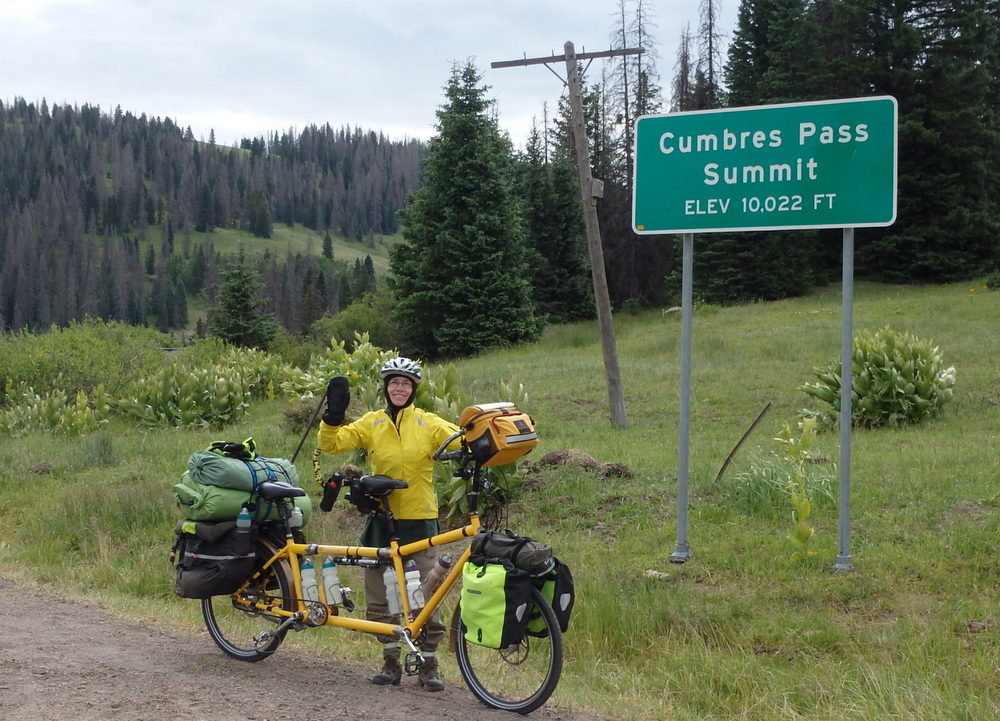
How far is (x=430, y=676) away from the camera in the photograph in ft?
17.3

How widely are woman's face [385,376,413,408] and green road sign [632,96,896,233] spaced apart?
2.95m

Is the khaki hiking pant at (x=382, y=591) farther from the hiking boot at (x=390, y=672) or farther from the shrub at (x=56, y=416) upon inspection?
the shrub at (x=56, y=416)

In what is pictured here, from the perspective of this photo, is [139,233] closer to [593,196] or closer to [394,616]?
[593,196]

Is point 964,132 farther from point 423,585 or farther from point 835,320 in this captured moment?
point 423,585

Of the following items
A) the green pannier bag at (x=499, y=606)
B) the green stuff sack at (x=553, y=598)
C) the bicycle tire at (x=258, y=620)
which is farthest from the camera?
the bicycle tire at (x=258, y=620)

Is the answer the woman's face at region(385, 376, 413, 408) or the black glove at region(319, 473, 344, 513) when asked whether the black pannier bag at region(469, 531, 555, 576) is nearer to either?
the black glove at region(319, 473, 344, 513)

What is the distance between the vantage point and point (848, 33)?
3997cm

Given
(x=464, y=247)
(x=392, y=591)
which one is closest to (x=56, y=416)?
(x=392, y=591)

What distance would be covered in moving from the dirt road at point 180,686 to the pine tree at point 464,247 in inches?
1057

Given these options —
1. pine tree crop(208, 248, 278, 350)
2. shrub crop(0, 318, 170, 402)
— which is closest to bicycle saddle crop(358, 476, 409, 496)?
shrub crop(0, 318, 170, 402)

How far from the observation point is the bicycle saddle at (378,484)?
5.26 m

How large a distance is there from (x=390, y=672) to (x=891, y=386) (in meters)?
9.52

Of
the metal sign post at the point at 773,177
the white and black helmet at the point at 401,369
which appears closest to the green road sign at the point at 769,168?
the metal sign post at the point at 773,177

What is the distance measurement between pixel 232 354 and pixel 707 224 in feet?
66.4
